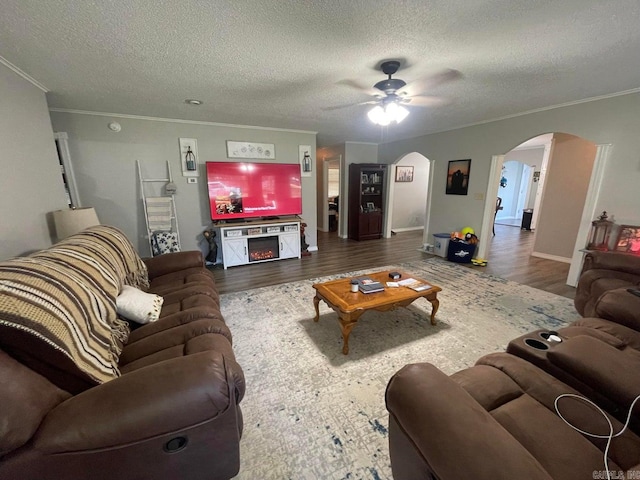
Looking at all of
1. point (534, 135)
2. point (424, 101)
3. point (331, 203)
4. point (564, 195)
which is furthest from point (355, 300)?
point (331, 203)

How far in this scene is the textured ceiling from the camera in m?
1.46

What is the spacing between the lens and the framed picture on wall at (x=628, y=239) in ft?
9.29

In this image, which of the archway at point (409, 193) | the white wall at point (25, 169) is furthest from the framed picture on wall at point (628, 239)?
the white wall at point (25, 169)

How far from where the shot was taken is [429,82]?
251cm

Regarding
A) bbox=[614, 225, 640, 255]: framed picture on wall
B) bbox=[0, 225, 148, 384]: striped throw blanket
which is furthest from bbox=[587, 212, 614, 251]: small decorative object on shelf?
bbox=[0, 225, 148, 384]: striped throw blanket

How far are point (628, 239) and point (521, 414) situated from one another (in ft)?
11.1

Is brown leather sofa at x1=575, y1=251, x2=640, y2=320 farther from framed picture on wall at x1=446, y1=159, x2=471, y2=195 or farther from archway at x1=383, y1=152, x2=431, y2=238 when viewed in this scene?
archway at x1=383, y1=152, x2=431, y2=238

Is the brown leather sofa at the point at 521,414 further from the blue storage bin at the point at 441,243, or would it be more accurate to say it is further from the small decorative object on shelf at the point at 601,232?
the blue storage bin at the point at 441,243

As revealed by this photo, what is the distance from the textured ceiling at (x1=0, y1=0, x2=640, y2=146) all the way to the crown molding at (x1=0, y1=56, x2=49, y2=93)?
4cm

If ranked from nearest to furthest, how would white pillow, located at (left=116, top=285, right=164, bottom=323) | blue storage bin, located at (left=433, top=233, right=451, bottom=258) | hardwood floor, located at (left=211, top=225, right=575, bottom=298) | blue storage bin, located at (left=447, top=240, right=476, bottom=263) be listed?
white pillow, located at (left=116, top=285, right=164, bottom=323) → hardwood floor, located at (left=211, top=225, right=575, bottom=298) → blue storage bin, located at (left=447, top=240, right=476, bottom=263) → blue storage bin, located at (left=433, top=233, right=451, bottom=258)

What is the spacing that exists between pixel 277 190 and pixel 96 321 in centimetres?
354

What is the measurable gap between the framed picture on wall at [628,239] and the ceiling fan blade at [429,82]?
8.73 ft

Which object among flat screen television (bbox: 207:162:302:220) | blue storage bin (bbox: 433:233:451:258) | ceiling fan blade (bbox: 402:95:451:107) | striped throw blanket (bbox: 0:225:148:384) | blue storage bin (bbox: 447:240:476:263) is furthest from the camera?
blue storage bin (bbox: 433:233:451:258)

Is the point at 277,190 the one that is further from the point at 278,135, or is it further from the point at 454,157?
the point at 454,157
